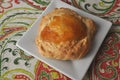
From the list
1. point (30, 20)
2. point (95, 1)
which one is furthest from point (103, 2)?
point (30, 20)

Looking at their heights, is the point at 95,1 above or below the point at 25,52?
above

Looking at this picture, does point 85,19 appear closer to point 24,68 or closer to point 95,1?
point 95,1

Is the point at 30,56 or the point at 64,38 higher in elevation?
the point at 64,38

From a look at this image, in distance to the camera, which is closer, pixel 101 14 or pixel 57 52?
pixel 57 52
